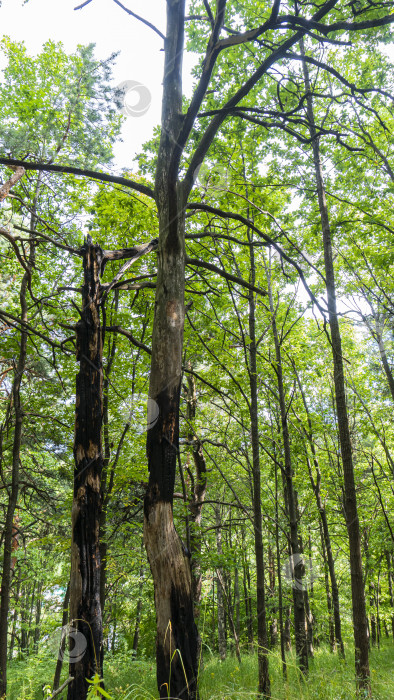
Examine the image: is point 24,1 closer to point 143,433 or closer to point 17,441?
point 17,441

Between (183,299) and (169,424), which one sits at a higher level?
(183,299)

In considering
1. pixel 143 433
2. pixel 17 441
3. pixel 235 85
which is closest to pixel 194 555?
pixel 143 433

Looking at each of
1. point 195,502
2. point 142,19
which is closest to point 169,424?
point 142,19

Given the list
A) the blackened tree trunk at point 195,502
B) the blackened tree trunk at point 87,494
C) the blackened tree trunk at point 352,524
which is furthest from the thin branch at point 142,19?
the blackened tree trunk at point 195,502

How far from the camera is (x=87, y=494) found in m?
2.51

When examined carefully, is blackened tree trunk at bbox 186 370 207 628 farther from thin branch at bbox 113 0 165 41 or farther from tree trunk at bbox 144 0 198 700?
thin branch at bbox 113 0 165 41

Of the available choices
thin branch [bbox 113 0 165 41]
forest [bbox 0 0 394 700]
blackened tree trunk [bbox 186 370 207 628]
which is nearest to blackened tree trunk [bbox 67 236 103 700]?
forest [bbox 0 0 394 700]

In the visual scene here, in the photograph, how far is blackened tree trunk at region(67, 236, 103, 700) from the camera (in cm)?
233

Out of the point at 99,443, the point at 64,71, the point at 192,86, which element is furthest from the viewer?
the point at 64,71

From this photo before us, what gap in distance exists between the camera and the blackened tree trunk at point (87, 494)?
2.33 metres

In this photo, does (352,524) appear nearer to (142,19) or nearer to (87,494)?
(87,494)

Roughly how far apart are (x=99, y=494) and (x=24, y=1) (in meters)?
3.02

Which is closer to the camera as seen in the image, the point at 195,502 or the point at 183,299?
the point at 183,299

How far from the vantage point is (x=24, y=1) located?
2.28 m
